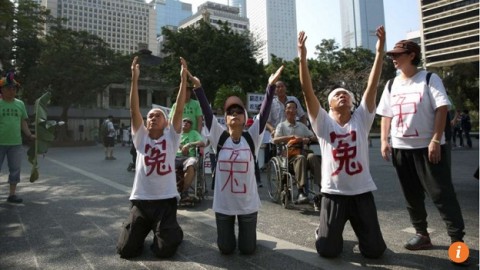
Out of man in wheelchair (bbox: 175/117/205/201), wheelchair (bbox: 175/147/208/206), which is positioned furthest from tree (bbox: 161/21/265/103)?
wheelchair (bbox: 175/147/208/206)

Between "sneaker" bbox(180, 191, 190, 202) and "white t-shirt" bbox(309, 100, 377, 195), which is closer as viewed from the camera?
"white t-shirt" bbox(309, 100, 377, 195)

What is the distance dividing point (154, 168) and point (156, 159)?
3.5 inches

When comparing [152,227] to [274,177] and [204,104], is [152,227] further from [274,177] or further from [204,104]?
[274,177]

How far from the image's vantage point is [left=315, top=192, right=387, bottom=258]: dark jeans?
3000 mm

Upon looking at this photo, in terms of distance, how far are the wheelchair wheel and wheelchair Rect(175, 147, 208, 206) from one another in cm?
108

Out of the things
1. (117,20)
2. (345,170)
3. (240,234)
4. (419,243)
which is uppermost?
(117,20)

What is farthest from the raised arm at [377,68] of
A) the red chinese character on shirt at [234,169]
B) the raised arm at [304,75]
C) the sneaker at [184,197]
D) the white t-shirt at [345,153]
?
the sneaker at [184,197]

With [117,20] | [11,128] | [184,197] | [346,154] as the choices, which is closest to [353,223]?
[346,154]

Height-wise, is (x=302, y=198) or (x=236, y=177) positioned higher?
(x=236, y=177)

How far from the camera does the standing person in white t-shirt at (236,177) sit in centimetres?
323

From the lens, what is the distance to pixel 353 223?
10.4 ft

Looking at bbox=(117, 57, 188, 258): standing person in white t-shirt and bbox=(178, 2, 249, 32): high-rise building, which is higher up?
bbox=(178, 2, 249, 32): high-rise building

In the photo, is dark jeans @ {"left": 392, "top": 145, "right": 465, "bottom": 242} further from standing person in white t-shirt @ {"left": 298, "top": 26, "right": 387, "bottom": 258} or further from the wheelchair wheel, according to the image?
the wheelchair wheel

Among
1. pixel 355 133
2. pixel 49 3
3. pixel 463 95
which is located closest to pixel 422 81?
pixel 355 133
